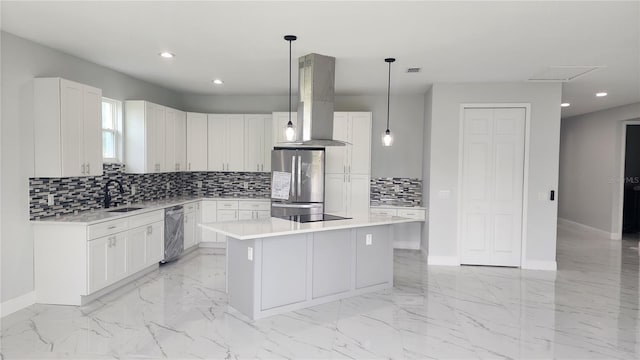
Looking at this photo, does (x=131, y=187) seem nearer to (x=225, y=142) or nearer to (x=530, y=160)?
(x=225, y=142)

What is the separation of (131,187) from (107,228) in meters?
1.60

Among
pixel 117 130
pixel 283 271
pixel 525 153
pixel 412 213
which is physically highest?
pixel 117 130

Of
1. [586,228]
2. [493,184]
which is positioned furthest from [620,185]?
[493,184]

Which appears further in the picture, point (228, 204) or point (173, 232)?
point (228, 204)

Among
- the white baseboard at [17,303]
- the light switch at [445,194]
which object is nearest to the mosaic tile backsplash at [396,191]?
the light switch at [445,194]

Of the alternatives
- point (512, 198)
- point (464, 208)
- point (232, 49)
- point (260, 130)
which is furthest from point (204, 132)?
Result: point (512, 198)

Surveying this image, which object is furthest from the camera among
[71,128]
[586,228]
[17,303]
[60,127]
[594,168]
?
[586,228]

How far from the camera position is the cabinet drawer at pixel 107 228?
4062 mm

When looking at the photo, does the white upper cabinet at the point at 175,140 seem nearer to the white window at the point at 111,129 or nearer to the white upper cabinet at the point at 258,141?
the white window at the point at 111,129

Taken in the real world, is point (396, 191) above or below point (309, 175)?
below

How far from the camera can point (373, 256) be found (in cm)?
461

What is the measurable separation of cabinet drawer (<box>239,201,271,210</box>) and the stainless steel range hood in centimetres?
249

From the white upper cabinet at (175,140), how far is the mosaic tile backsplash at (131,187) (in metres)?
0.36

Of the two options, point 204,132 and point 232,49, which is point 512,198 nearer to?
point 232,49
